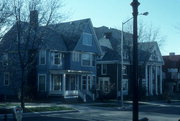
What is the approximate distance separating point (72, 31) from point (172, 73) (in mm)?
36530

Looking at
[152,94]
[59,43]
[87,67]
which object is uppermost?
[59,43]

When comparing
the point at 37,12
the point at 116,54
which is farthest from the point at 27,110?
the point at 116,54

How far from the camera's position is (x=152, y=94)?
5759 cm

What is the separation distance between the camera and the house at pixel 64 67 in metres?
40.4

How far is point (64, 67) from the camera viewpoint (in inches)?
1676

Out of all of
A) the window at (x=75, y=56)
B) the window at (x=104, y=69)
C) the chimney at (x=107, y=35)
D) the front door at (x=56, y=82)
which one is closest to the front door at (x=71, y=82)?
the front door at (x=56, y=82)

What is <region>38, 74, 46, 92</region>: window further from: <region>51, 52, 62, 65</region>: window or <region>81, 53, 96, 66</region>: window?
<region>81, 53, 96, 66</region>: window

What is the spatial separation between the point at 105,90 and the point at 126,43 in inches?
295

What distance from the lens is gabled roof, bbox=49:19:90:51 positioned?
140 ft

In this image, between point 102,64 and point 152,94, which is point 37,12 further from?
point 152,94

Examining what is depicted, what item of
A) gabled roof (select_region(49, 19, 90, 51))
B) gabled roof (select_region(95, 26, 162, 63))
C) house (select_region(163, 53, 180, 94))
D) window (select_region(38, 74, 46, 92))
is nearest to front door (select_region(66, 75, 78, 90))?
Result: window (select_region(38, 74, 46, 92))

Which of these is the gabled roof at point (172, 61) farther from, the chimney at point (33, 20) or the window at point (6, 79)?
the chimney at point (33, 20)

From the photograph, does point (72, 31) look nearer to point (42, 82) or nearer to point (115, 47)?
point (42, 82)

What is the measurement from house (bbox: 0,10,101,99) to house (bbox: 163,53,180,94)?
1170 inches
